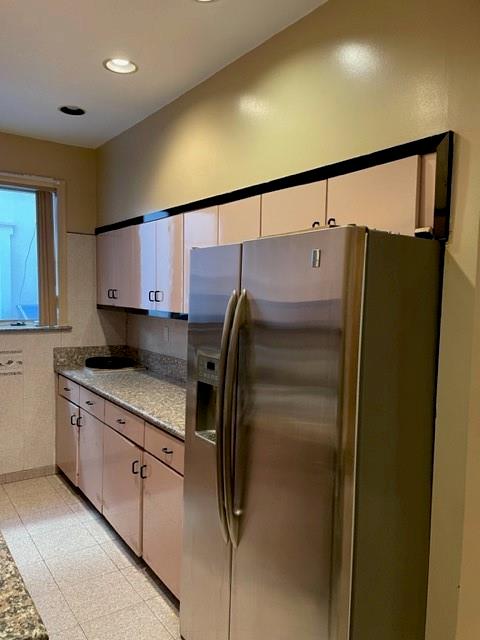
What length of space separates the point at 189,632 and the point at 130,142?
10.3 feet

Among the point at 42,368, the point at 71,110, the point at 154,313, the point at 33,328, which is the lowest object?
the point at 42,368

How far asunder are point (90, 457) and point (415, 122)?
2.87 meters

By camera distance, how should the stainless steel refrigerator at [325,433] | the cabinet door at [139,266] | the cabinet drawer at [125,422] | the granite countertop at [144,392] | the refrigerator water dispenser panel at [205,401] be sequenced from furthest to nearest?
the cabinet door at [139,266]
the cabinet drawer at [125,422]
the granite countertop at [144,392]
the refrigerator water dispenser panel at [205,401]
the stainless steel refrigerator at [325,433]

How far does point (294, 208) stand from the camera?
2.11m

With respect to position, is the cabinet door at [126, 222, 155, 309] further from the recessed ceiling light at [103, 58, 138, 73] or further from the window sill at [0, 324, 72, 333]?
the recessed ceiling light at [103, 58, 138, 73]

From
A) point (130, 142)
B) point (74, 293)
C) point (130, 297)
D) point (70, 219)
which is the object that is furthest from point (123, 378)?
point (130, 142)

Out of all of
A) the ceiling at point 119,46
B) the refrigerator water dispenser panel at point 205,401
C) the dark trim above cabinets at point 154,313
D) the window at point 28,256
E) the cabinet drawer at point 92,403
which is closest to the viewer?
the refrigerator water dispenser panel at point 205,401

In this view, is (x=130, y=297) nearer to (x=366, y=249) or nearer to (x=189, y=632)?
(x=189, y=632)

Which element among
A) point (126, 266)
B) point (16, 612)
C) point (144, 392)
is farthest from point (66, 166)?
point (16, 612)

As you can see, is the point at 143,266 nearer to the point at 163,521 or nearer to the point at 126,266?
the point at 126,266

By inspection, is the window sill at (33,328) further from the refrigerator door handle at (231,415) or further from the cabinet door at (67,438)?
the refrigerator door handle at (231,415)

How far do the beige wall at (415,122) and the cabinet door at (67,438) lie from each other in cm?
222

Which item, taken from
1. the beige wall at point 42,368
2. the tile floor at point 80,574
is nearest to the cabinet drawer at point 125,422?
the tile floor at point 80,574

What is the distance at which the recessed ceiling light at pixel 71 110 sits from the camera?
3.22 m
